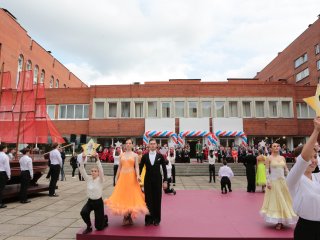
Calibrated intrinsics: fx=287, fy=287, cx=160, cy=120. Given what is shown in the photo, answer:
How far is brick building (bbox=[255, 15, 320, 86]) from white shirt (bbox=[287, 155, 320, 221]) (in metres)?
43.2

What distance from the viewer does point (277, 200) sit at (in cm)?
665

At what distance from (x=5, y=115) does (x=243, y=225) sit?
17.6 m

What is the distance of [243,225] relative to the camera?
22.2ft

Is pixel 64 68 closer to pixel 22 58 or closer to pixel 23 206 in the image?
pixel 22 58

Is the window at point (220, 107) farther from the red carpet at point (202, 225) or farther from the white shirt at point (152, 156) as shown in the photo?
the white shirt at point (152, 156)

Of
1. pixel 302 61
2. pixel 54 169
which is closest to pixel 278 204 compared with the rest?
pixel 54 169

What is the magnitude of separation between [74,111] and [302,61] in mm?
35724

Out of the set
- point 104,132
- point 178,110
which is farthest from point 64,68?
point 178,110

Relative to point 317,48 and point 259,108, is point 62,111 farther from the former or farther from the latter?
point 317,48

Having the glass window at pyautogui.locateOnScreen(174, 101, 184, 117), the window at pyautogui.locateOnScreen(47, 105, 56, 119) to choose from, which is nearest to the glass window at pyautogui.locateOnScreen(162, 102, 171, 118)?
the glass window at pyautogui.locateOnScreen(174, 101, 184, 117)

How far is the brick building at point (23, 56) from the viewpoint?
3872 centimetres

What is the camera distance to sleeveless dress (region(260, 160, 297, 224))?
6.43 m

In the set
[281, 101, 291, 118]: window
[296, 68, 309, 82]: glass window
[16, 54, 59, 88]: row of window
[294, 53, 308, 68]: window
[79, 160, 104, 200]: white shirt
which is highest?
[294, 53, 308, 68]: window

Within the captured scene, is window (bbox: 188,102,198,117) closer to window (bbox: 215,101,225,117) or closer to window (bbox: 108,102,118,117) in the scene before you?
window (bbox: 215,101,225,117)
